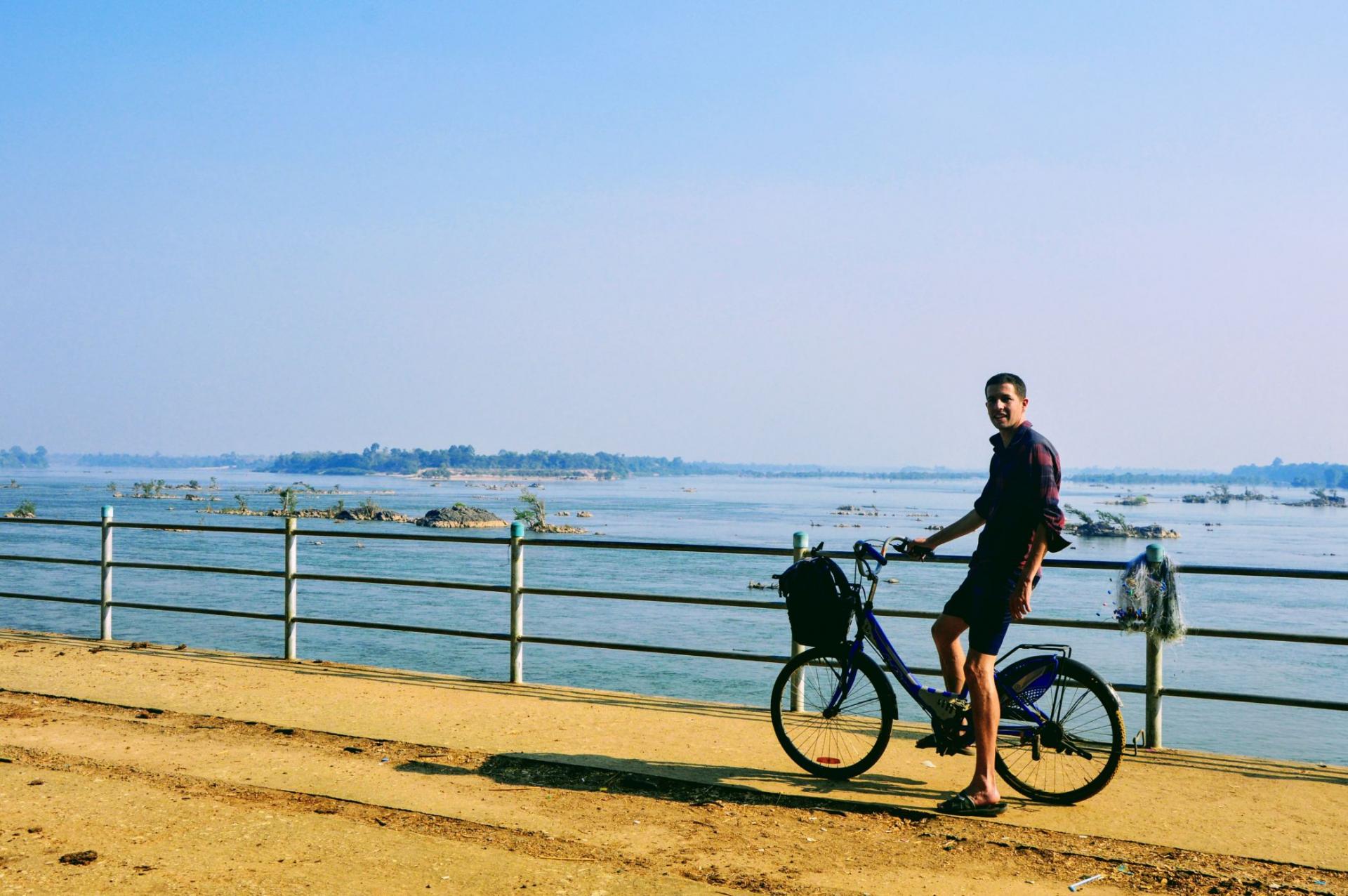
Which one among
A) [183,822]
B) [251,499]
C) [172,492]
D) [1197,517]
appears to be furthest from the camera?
[172,492]

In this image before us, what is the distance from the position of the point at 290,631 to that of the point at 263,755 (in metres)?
3.33

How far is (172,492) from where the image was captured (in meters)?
106

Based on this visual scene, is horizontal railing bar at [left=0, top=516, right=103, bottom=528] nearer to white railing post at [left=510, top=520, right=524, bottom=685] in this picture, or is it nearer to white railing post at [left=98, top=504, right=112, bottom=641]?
white railing post at [left=98, top=504, right=112, bottom=641]

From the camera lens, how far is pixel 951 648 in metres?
5.15

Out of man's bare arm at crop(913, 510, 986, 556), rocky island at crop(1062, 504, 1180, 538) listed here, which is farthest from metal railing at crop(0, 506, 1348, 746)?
rocky island at crop(1062, 504, 1180, 538)

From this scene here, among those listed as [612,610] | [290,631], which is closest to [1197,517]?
[612,610]

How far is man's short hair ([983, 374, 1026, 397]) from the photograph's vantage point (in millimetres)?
4984

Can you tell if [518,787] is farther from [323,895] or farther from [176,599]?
[176,599]

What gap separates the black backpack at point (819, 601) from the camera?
5.36 meters

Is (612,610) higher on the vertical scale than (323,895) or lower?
lower

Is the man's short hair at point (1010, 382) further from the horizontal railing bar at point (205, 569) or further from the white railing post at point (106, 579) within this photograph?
the white railing post at point (106, 579)

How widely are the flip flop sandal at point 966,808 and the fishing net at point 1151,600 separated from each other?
67.8 inches

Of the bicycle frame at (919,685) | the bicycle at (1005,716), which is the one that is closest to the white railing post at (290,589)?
the bicycle at (1005,716)

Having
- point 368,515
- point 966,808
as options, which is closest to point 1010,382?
point 966,808
